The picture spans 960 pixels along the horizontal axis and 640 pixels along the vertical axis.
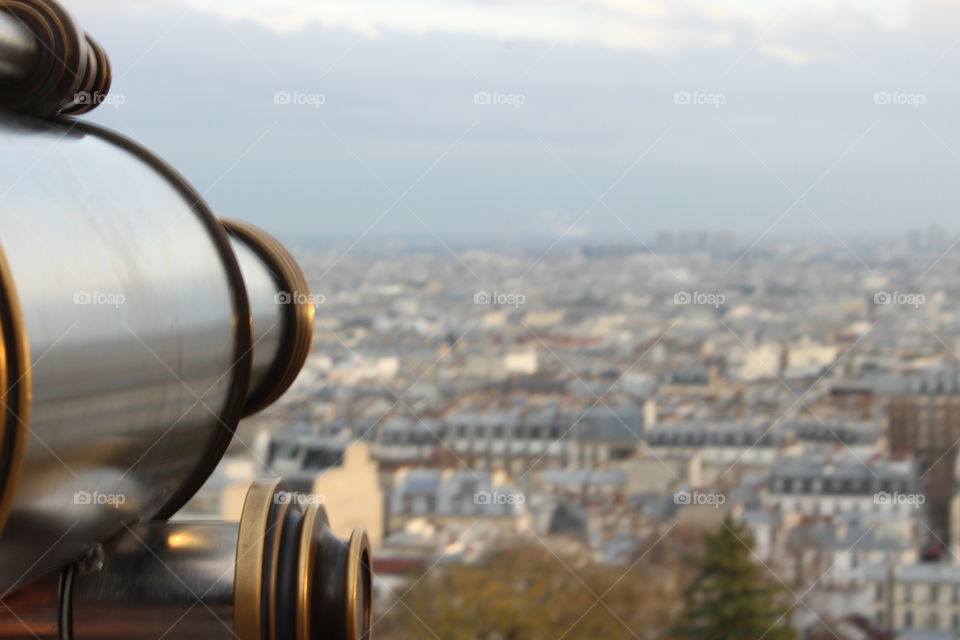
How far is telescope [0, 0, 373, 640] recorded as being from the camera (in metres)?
0.73

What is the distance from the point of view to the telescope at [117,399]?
73 cm

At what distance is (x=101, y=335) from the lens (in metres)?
0.81

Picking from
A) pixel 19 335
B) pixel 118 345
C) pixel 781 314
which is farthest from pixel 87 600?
pixel 781 314

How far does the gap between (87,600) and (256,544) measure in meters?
0.16

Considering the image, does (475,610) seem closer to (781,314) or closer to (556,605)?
(556,605)

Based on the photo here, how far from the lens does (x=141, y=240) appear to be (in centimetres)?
98

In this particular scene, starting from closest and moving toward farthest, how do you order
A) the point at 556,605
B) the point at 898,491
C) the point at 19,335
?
the point at 19,335 < the point at 556,605 < the point at 898,491

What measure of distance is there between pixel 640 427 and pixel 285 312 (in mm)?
4922

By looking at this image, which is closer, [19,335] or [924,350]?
[19,335]
